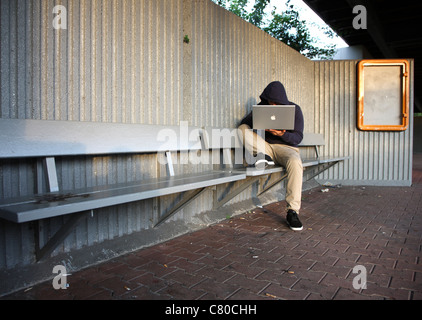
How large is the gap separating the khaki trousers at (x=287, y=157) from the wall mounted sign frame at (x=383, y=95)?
3815mm

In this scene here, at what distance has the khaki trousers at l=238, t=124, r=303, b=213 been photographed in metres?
3.84

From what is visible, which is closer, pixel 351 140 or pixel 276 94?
pixel 276 94

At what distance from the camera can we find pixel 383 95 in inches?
286

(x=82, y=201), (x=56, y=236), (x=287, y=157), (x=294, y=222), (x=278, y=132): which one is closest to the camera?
(x=82, y=201)

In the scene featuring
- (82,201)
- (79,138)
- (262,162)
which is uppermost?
(79,138)

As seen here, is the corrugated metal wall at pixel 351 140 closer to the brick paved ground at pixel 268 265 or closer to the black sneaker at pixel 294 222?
the brick paved ground at pixel 268 265

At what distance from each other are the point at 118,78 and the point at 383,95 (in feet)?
20.5

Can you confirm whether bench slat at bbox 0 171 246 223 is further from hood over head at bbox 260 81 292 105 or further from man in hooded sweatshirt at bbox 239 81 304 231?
hood over head at bbox 260 81 292 105

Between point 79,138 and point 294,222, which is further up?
point 79,138

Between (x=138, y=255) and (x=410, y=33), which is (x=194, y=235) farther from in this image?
(x=410, y=33)

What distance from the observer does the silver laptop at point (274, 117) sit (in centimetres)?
412

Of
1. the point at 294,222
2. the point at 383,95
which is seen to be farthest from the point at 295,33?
the point at 294,222

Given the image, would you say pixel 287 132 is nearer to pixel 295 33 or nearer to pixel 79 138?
pixel 79 138

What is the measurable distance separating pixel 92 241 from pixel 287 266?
1.59 metres
